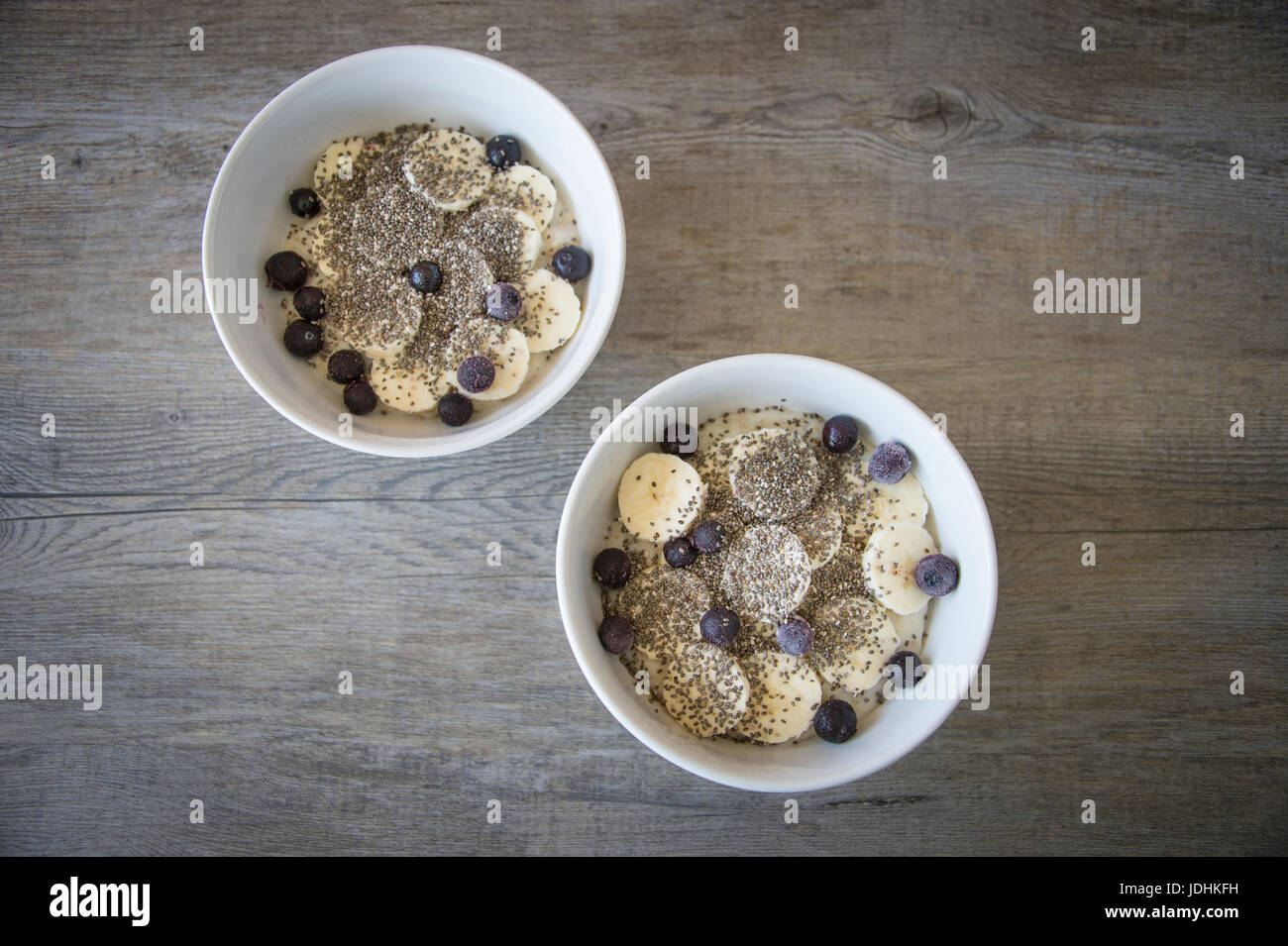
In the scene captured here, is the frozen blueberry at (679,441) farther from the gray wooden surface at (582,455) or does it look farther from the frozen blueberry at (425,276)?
the frozen blueberry at (425,276)

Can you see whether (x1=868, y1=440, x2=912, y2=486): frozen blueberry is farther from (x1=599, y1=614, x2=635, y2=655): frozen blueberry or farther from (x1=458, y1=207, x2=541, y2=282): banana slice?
(x1=458, y1=207, x2=541, y2=282): banana slice

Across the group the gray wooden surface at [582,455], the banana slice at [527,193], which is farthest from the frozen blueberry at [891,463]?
the banana slice at [527,193]

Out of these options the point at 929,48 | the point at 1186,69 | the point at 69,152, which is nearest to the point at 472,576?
the point at 69,152

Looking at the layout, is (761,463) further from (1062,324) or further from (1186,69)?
(1186,69)

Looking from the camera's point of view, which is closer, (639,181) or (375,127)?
(375,127)

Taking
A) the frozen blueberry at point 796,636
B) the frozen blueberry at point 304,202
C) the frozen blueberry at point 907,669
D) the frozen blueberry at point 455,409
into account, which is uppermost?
the frozen blueberry at point 304,202

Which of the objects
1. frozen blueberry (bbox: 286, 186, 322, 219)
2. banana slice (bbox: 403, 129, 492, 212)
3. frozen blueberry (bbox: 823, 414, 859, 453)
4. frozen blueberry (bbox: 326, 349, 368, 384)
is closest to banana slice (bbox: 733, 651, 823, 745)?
frozen blueberry (bbox: 823, 414, 859, 453)
